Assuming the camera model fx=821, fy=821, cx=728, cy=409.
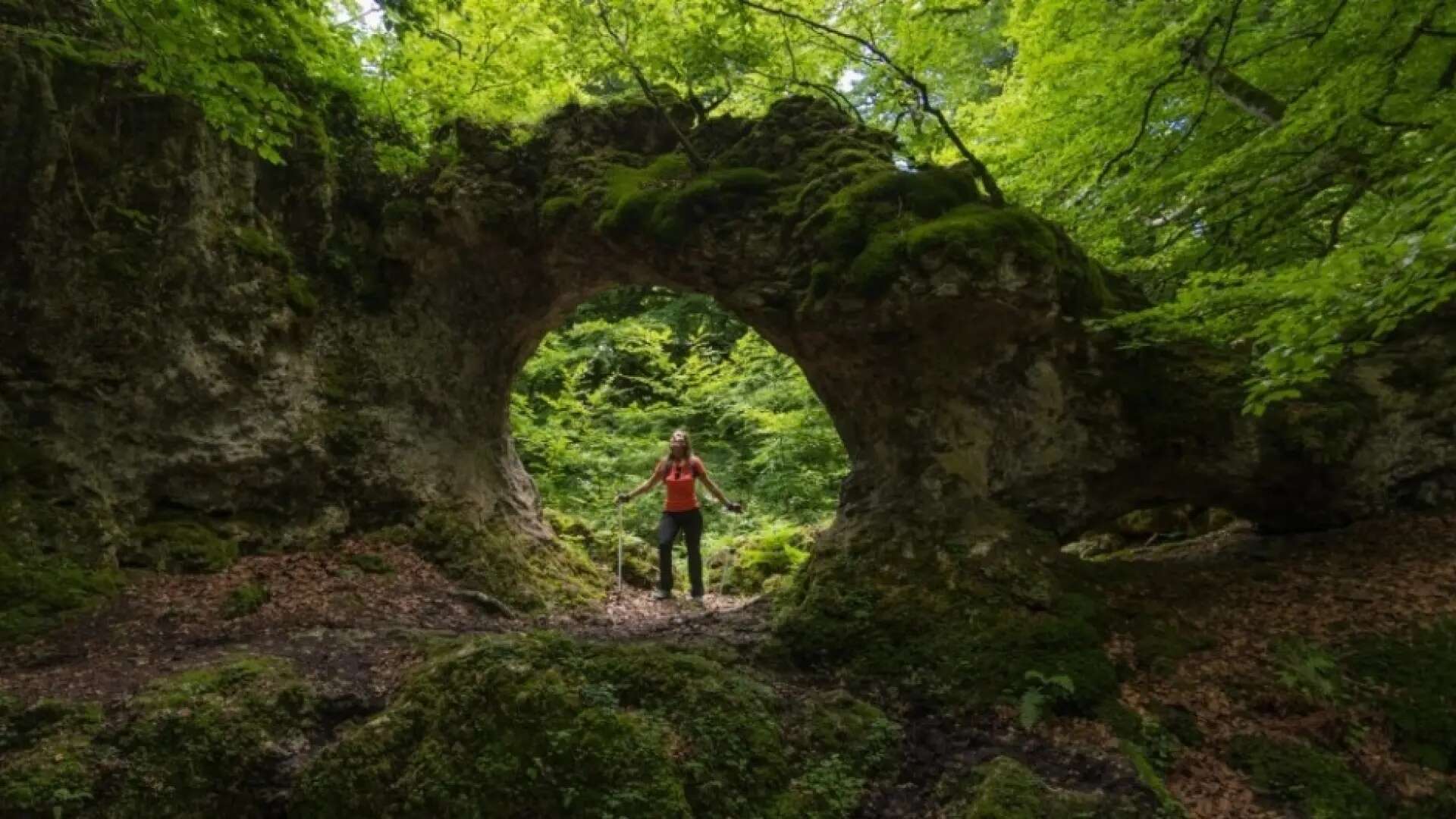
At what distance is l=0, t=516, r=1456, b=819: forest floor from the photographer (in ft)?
16.4

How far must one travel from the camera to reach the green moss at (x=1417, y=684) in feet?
16.9

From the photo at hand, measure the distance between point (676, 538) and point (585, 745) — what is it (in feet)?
17.8

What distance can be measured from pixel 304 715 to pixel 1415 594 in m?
7.96

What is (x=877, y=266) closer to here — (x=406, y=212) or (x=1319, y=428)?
(x=1319, y=428)

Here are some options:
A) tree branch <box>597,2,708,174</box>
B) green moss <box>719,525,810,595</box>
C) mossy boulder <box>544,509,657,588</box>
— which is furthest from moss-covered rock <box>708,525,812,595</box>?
tree branch <box>597,2,708,174</box>

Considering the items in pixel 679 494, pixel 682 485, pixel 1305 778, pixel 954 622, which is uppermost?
pixel 682 485

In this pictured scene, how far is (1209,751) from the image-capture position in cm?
518

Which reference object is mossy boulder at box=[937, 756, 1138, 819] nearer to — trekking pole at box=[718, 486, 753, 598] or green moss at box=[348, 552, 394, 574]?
green moss at box=[348, 552, 394, 574]

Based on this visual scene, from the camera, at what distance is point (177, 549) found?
7.25 metres

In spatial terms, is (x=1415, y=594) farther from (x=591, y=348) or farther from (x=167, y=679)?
(x=591, y=348)

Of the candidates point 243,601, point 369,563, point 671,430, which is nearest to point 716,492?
point 369,563

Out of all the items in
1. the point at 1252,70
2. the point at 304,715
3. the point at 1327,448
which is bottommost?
the point at 304,715

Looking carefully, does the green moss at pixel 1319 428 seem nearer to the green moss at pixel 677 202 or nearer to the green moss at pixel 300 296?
the green moss at pixel 677 202

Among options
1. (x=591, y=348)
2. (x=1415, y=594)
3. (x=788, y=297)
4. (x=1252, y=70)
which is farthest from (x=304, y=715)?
(x=591, y=348)
